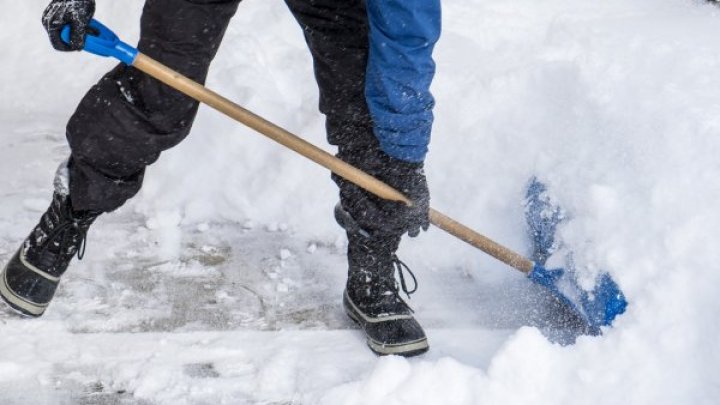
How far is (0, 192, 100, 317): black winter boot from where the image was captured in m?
2.43

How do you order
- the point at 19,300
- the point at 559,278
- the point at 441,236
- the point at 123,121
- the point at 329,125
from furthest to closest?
the point at 441,236 → the point at 559,278 → the point at 329,125 → the point at 19,300 → the point at 123,121

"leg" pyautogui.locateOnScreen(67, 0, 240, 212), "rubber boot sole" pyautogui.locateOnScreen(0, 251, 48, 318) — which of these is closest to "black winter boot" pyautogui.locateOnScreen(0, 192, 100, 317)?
"rubber boot sole" pyautogui.locateOnScreen(0, 251, 48, 318)

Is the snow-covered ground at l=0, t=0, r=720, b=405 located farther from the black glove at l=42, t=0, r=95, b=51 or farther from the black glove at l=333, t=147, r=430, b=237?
the black glove at l=42, t=0, r=95, b=51

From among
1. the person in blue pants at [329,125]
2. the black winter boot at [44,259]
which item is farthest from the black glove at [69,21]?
the black winter boot at [44,259]

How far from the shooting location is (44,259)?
2459 mm

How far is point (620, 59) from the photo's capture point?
3.05 metres

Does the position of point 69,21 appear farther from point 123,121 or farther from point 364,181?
point 364,181

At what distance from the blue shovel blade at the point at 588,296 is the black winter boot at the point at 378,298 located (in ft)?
1.31

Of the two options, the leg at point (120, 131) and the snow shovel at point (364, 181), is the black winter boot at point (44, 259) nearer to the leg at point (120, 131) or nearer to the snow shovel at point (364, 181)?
the leg at point (120, 131)

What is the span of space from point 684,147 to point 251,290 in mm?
1339

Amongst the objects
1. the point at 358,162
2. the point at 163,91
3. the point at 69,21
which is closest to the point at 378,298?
the point at 358,162

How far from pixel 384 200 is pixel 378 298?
0.95 ft

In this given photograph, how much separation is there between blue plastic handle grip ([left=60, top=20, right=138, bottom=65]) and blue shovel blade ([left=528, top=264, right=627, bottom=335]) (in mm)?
1326

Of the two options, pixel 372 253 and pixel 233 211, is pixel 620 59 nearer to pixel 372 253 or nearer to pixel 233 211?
pixel 372 253
